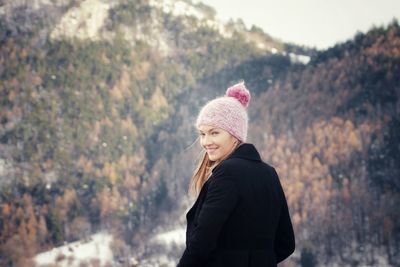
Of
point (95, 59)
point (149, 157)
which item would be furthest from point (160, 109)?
point (95, 59)

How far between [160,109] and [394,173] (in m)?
27.3

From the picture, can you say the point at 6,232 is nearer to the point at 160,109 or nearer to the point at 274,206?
the point at 160,109

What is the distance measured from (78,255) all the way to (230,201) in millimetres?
37153

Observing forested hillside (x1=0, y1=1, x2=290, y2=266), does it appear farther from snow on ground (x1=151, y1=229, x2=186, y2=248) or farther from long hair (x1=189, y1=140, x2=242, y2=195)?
long hair (x1=189, y1=140, x2=242, y2=195)

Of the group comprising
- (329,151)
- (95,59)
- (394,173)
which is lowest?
(394,173)

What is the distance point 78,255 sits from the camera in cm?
3684

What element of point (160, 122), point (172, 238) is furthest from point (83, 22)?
point (172, 238)

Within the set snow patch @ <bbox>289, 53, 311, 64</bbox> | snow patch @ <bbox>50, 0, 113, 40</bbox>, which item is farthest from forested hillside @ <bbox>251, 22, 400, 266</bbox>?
snow patch @ <bbox>50, 0, 113, 40</bbox>

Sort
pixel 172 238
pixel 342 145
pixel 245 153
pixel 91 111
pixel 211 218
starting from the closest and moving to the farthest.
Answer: pixel 211 218 < pixel 245 153 < pixel 172 238 < pixel 342 145 < pixel 91 111

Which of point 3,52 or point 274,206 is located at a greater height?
point 3,52

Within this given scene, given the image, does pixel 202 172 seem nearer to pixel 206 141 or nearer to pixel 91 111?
pixel 206 141

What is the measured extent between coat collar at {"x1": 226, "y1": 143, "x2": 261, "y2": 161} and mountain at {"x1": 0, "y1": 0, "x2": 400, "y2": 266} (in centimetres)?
3085

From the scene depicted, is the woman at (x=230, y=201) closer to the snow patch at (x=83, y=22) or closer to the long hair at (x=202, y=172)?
the long hair at (x=202, y=172)

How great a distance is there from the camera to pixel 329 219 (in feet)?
123
